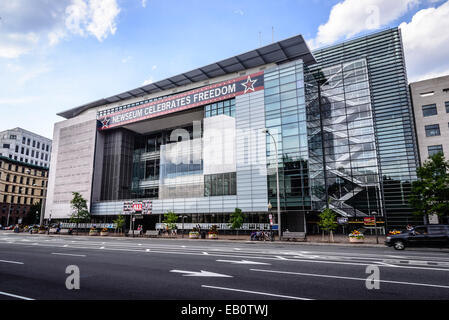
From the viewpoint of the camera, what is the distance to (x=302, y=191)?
38.3 meters

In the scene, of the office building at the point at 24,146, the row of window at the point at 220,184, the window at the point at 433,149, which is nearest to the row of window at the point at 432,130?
the window at the point at 433,149

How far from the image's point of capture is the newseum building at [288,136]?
4041 centimetres

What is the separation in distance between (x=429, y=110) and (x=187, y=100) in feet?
132

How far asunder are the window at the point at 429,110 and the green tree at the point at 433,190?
19.1m

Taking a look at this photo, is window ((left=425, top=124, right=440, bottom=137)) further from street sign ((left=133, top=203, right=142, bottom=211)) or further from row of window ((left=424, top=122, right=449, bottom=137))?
street sign ((left=133, top=203, right=142, bottom=211))

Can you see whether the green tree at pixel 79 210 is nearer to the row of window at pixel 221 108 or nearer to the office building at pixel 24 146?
the row of window at pixel 221 108

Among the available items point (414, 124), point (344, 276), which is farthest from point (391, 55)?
point (344, 276)

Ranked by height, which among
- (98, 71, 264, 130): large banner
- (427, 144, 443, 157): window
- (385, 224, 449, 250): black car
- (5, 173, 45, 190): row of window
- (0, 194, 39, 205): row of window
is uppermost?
(98, 71, 264, 130): large banner

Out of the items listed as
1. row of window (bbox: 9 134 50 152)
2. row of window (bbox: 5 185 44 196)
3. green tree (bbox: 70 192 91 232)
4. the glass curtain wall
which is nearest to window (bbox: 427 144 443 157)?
the glass curtain wall

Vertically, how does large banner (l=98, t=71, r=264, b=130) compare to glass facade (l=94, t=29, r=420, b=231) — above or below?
above

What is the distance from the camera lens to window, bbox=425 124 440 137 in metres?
43.4

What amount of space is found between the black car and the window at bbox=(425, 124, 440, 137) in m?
32.8

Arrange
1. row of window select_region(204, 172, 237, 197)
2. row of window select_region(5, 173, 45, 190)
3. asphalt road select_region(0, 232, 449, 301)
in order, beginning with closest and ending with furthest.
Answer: asphalt road select_region(0, 232, 449, 301) → row of window select_region(204, 172, 237, 197) → row of window select_region(5, 173, 45, 190)
